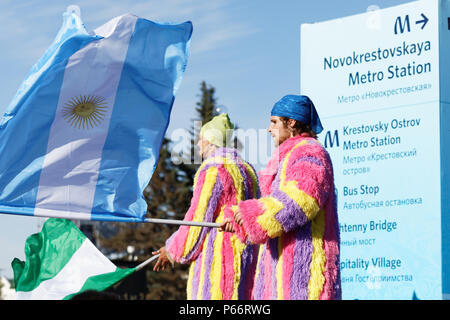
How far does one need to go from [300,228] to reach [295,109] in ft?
2.45

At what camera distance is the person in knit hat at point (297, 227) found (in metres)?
5.85

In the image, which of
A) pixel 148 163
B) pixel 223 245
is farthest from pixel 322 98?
pixel 148 163

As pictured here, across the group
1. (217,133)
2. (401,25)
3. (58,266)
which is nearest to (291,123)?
(217,133)

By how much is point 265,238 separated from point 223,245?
4.16 ft

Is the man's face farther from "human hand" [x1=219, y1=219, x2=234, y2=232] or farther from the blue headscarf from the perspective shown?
"human hand" [x1=219, y1=219, x2=234, y2=232]

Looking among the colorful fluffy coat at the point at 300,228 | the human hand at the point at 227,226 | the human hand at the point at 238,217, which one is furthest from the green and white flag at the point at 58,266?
the colorful fluffy coat at the point at 300,228

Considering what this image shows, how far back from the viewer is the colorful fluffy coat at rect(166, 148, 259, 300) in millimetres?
7059

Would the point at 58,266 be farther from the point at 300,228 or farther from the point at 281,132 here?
the point at 300,228

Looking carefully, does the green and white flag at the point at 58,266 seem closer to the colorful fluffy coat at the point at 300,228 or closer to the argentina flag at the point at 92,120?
the argentina flag at the point at 92,120

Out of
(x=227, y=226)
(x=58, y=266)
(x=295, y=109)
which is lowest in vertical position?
(x=58, y=266)

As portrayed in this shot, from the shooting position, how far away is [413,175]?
25.7 feet

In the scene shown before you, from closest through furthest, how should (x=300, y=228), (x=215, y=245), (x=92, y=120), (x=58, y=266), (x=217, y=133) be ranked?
(x=300, y=228), (x=92, y=120), (x=215, y=245), (x=217, y=133), (x=58, y=266)

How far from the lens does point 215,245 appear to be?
23.5 ft
